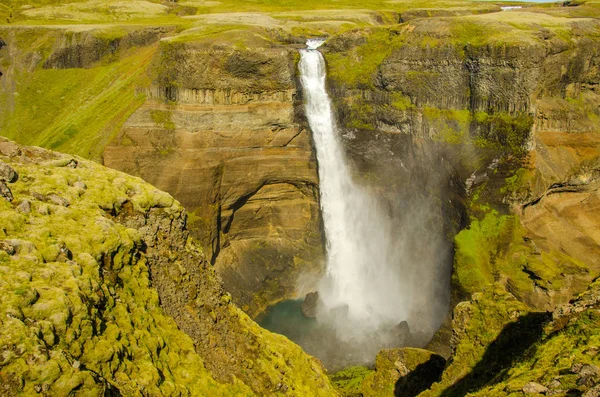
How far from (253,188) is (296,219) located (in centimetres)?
647

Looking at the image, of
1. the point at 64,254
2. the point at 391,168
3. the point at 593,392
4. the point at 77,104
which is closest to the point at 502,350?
the point at 593,392

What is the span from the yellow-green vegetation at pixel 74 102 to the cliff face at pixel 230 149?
13.9ft

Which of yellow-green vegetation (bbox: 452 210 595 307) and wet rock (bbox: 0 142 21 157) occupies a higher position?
wet rock (bbox: 0 142 21 157)

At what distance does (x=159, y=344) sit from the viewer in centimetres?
1422

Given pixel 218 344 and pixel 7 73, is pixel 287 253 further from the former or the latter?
pixel 7 73

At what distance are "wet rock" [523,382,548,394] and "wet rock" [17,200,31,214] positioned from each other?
552 inches

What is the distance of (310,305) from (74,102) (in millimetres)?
42845

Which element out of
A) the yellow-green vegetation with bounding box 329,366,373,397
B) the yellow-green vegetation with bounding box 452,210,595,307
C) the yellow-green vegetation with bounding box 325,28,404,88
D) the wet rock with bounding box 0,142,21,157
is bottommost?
the yellow-green vegetation with bounding box 329,366,373,397

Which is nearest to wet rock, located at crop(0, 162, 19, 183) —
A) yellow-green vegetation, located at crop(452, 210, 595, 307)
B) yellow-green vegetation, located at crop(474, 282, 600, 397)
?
yellow-green vegetation, located at crop(474, 282, 600, 397)

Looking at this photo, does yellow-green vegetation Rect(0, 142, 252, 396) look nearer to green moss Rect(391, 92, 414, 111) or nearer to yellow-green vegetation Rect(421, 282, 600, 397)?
yellow-green vegetation Rect(421, 282, 600, 397)

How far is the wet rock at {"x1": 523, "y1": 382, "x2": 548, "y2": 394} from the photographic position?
1068cm

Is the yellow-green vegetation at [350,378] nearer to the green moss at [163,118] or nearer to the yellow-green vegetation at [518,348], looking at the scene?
the yellow-green vegetation at [518,348]

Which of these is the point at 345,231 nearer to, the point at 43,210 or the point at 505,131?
the point at 505,131

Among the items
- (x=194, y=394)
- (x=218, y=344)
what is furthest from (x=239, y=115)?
(x=194, y=394)
